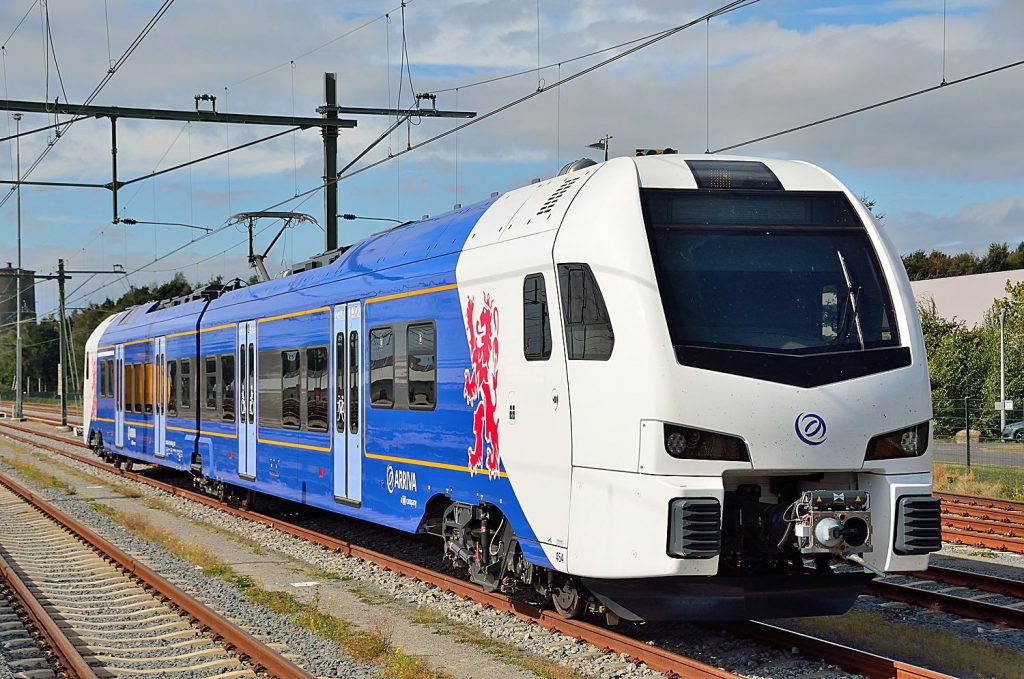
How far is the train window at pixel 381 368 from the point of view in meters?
11.5

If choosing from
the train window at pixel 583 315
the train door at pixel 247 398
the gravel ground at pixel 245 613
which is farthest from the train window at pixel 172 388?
the train window at pixel 583 315

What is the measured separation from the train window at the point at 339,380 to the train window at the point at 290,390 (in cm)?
141

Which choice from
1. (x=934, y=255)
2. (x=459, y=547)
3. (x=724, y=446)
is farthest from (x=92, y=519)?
(x=934, y=255)

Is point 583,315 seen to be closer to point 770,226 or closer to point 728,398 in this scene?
point 728,398

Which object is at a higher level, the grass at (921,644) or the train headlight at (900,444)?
the train headlight at (900,444)

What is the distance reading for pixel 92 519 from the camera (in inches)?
721

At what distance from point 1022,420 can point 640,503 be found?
23116 mm

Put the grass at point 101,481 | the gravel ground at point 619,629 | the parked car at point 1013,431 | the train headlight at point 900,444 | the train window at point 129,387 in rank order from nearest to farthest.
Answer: the train headlight at point 900,444 → the gravel ground at point 619,629 → the grass at point 101,481 → the train window at point 129,387 → the parked car at point 1013,431

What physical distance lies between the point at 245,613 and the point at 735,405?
5.15m

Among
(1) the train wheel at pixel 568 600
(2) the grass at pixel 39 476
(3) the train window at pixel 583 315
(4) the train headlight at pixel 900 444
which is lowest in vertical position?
(2) the grass at pixel 39 476

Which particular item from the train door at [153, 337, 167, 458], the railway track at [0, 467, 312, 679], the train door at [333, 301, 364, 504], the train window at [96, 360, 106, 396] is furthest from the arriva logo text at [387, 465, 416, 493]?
the train window at [96, 360, 106, 396]

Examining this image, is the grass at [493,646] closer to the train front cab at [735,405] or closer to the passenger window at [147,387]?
the train front cab at [735,405]

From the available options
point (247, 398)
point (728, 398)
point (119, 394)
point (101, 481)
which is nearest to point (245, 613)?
point (728, 398)

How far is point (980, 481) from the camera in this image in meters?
23.3
